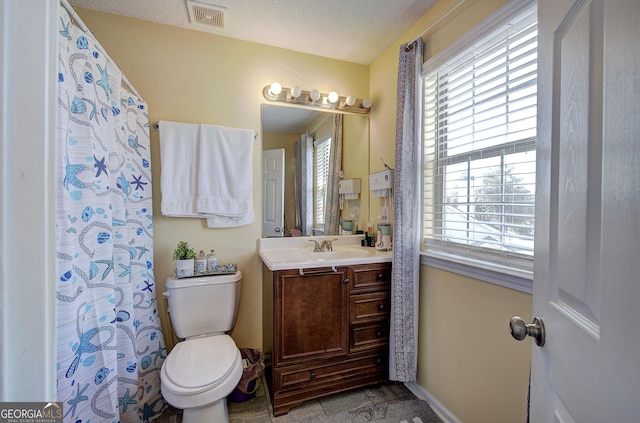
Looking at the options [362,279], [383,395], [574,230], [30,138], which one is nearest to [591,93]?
[574,230]

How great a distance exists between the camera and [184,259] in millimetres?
1731

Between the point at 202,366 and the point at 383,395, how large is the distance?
1.16 m

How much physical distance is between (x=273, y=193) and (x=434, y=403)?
5.80 feet

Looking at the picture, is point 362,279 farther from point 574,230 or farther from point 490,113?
point 574,230

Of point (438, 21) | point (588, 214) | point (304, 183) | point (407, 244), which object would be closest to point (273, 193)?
point (304, 183)

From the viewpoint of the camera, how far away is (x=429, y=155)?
66.7 inches

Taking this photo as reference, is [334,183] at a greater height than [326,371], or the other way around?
[334,183]

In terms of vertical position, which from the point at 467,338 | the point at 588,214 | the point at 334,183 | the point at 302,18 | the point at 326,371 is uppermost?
the point at 302,18

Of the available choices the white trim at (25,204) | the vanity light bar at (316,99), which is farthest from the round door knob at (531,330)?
the vanity light bar at (316,99)

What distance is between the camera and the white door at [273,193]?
6.86 ft

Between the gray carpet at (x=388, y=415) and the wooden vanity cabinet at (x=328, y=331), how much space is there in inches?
5.2

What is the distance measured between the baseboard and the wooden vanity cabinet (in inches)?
7.5

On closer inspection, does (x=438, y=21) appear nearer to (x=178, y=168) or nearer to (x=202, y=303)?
(x=178, y=168)

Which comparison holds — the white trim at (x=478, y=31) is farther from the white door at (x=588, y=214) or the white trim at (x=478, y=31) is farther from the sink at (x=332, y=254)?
the sink at (x=332, y=254)
